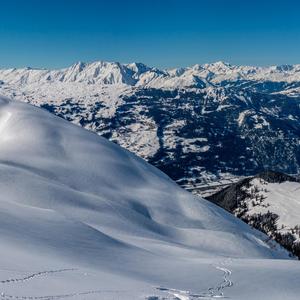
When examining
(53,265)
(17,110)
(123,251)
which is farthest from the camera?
(17,110)

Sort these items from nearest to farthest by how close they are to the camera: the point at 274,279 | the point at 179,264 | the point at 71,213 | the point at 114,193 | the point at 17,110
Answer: the point at 274,279 < the point at 179,264 < the point at 71,213 < the point at 114,193 < the point at 17,110

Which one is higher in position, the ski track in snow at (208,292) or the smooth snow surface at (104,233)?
the smooth snow surface at (104,233)

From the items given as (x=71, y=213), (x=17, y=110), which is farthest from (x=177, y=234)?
(x=17, y=110)

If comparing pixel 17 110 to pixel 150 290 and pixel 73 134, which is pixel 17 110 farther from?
pixel 150 290

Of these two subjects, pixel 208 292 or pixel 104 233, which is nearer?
pixel 208 292

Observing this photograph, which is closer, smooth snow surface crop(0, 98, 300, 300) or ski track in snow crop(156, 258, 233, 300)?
ski track in snow crop(156, 258, 233, 300)

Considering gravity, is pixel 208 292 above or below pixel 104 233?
below

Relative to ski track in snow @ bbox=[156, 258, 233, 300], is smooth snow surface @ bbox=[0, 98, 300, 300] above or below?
above

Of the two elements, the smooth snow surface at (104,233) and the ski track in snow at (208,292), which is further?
the smooth snow surface at (104,233)
